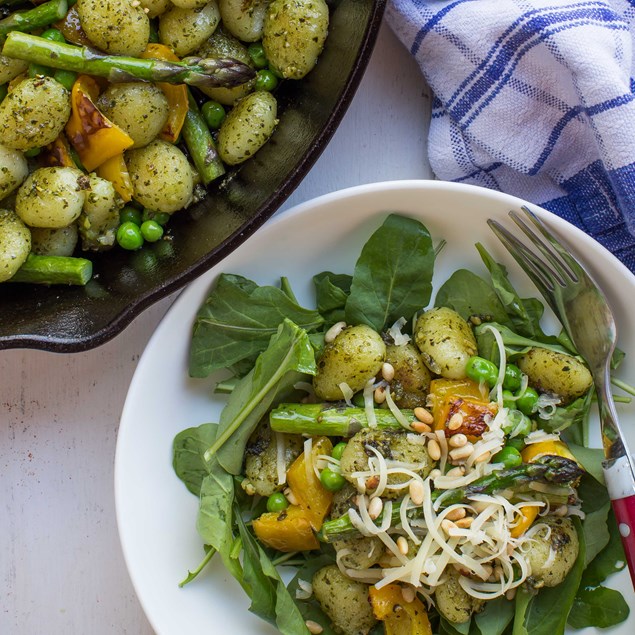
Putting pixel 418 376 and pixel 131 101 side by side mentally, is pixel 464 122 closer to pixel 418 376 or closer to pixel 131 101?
pixel 418 376

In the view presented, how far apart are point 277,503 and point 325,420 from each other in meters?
0.25

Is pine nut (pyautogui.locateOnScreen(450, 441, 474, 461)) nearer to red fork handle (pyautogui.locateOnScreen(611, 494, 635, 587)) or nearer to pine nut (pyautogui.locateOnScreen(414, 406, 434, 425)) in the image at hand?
pine nut (pyautogui.locateOnScreen(414, 406, 434, 425))

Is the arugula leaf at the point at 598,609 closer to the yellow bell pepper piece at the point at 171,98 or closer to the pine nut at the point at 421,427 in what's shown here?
the pine nut at the point at 421,427

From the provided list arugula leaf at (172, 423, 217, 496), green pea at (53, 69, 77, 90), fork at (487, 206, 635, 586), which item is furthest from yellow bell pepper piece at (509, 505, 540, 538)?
green pea at (53, 69, 77, 90)

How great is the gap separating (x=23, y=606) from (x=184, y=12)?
5.77 feet

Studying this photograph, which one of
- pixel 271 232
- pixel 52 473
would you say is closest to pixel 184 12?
pixel 271 232

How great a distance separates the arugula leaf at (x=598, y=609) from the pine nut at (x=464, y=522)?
0.44 meters

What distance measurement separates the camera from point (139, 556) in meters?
1.99

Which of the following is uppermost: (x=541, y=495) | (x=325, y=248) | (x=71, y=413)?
(x=325, y=248)

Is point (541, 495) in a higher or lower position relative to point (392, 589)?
higher

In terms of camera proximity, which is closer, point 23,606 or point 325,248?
point 325,248

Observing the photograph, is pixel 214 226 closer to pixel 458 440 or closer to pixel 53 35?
pixel 53 35

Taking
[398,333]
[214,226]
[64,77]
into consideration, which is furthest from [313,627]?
[64,77]

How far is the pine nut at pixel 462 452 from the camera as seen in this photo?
188 centimetres
